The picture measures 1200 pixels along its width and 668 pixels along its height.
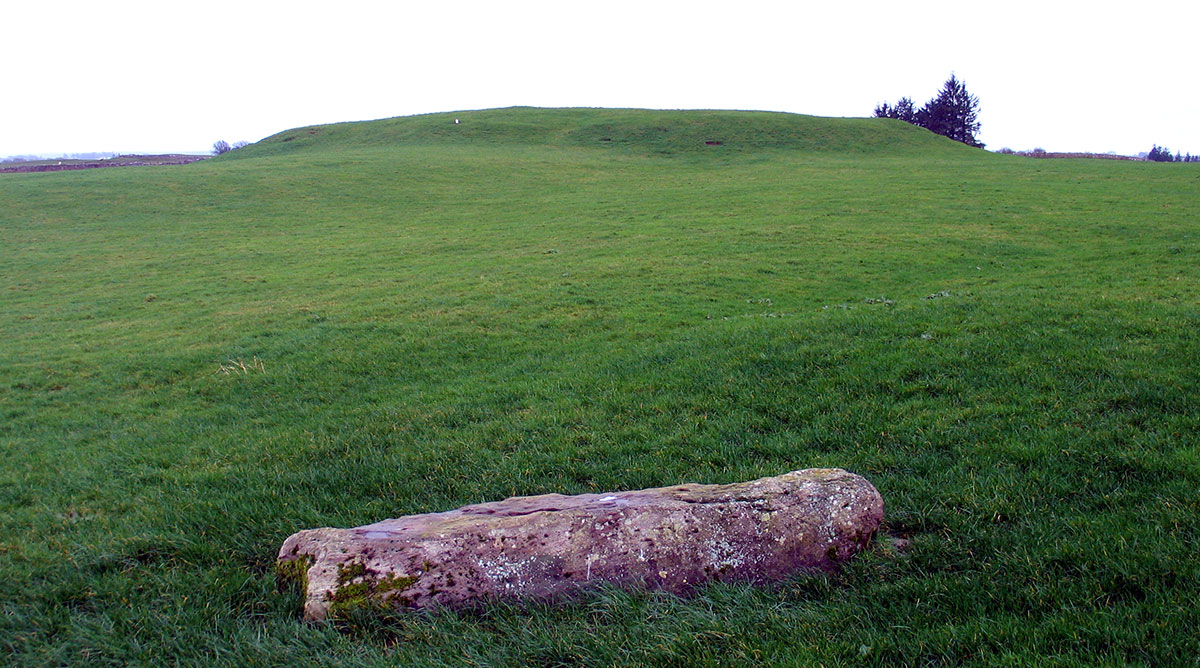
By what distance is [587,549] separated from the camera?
4.52 meters

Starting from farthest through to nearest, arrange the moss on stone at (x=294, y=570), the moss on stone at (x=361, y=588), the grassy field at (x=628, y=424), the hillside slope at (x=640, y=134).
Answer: the hillside slope at (x=640, y=134) → the moss on stone at (x=294, y=570) → the moss on stone at (x=361, y=588) → the grassy field at (x=628, y=424)

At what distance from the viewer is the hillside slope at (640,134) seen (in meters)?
62.4

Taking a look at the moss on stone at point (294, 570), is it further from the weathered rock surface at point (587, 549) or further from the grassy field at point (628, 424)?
the grassy field at point (628, 424)

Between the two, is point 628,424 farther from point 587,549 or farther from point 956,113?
point 956,113

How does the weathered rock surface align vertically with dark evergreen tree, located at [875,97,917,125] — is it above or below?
below

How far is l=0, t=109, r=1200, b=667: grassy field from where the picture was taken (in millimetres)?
4109

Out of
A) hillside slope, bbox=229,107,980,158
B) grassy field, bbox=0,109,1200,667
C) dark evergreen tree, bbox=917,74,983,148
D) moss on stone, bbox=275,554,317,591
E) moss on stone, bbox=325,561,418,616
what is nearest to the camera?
grassy field, bbox=0,109,1200,667

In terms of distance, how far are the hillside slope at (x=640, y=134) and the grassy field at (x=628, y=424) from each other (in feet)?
125

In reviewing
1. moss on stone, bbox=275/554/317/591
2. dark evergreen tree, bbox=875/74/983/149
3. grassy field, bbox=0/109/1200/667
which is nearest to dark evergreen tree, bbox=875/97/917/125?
dark evergreen tree, bbox=875/74/983/149

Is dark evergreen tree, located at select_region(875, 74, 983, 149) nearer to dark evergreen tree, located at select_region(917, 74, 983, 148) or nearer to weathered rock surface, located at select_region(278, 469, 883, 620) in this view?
dark evergreen tree, located at select_region(917, 74, 983, 148)

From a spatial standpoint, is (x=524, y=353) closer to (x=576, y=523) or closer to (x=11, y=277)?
(x=576, y=523)

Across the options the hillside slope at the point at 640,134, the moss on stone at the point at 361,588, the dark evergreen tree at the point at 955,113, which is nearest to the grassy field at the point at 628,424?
the moss on stone at the point at 361,588

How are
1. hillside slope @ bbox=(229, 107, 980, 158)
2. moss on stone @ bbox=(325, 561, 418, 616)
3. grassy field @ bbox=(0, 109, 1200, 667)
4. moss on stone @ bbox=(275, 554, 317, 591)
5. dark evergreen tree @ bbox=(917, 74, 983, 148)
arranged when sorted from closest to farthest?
grassy field @ bbox=(0, 109, 1200, 667) → moss on stone @ bbox=(325, 561, 418, 616) → moss on stone @ bbox=(275, 554, 317, 591) → hillside slope @ bbox=(229, 107, 980, 158) → dark evergreen tree @ bbox=(917, 74, 983, 148)

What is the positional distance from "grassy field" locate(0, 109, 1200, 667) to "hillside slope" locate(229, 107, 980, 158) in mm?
38076
